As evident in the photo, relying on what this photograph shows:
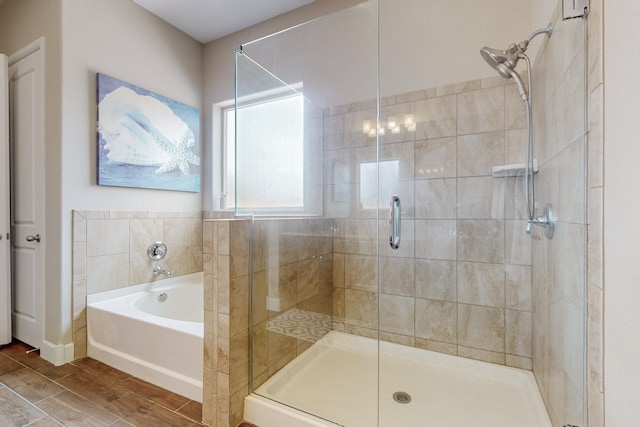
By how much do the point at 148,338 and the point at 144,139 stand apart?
62.8 inches

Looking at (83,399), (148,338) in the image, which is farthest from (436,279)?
(83,399)

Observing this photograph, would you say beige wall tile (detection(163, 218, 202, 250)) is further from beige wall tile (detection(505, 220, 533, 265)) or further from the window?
beige wall tile (detection(505, 220, 533, 265))

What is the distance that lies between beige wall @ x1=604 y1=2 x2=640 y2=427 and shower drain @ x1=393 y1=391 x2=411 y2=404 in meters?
1.05

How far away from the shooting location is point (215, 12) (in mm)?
2602

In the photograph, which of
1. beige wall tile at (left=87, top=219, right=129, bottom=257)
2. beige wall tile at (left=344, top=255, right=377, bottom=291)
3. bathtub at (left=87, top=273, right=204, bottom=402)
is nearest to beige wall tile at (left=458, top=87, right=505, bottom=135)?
beige wall tile at (left=344, top=255, right=377, bottom=291)

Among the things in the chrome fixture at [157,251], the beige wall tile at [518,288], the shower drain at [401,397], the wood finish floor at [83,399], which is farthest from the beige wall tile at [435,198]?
the chrome fixture at [157,251]

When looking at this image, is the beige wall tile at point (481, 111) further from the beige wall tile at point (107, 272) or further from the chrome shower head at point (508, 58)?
the beige wall tile at point (107, 272)

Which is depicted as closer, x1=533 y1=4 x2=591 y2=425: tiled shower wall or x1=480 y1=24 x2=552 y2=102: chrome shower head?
x1=533 y1=4 x2=591 y2=425: tiled shower wall

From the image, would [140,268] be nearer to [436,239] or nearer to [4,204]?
[4,204]

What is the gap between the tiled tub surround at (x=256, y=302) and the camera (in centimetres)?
144

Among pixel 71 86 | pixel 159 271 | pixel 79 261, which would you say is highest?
pixel 71 86

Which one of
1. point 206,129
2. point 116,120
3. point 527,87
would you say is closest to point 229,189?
point 206,129

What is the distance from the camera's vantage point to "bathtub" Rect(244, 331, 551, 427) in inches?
→ 57.5

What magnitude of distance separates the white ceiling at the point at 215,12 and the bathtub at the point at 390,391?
108 inches
